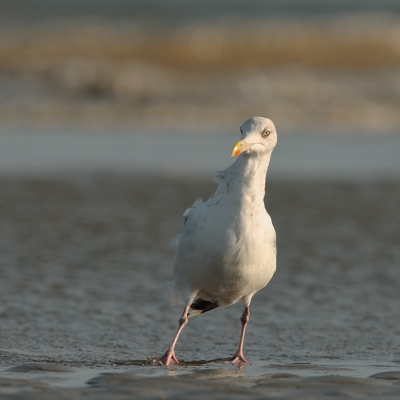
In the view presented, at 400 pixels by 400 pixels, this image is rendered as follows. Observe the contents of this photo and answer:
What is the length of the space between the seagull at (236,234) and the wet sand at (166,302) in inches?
18.2

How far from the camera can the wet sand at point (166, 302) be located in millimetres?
4566

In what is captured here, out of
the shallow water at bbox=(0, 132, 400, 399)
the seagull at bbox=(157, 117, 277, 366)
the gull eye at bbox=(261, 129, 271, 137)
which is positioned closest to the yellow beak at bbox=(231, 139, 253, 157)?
the seagull at bbox=(157, 117, 277, 366)

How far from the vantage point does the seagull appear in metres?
5.15

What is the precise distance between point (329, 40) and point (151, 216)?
26.1m

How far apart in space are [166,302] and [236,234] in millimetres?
1858

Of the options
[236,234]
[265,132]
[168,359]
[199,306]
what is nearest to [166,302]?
[199,306]

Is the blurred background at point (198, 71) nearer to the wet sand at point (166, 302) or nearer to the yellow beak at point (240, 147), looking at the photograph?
the wet sand at point (166, 302)

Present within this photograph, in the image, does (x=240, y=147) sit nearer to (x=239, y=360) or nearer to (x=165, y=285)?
(x=239, y=360)

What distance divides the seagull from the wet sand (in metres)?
0.46

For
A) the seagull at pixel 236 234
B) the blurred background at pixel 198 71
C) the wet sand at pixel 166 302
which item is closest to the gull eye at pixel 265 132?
the seagull at pixel 236 234

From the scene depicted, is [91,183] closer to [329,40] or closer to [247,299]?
[247,299]

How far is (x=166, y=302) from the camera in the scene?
6.81 meters

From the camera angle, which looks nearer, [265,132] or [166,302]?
[265,132]

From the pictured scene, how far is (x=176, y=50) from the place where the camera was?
31547 mm
